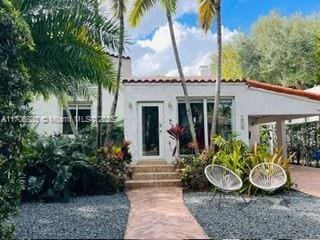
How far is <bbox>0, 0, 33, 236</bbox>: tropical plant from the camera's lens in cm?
638

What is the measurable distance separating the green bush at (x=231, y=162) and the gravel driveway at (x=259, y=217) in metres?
1.28

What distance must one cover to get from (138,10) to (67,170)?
321 inches

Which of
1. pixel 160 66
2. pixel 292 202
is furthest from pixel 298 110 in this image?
pixel 160 66

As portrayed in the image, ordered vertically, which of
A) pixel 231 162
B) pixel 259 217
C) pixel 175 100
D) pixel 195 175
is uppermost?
pixel 175 100

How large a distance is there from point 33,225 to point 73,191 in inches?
217

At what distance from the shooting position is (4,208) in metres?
6.59

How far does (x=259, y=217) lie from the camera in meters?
10.3

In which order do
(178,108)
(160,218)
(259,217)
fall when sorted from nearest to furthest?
(160,218)
(259,217)
(178,108)

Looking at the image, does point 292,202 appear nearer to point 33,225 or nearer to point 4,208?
point 33,225

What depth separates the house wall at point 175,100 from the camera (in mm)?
18688

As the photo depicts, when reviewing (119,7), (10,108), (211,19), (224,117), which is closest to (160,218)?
(10,108)

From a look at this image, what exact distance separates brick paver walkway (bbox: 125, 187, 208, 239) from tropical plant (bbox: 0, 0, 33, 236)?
2425mm

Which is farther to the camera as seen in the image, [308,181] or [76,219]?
[308,181]

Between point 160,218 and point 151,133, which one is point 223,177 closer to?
point 160,218
